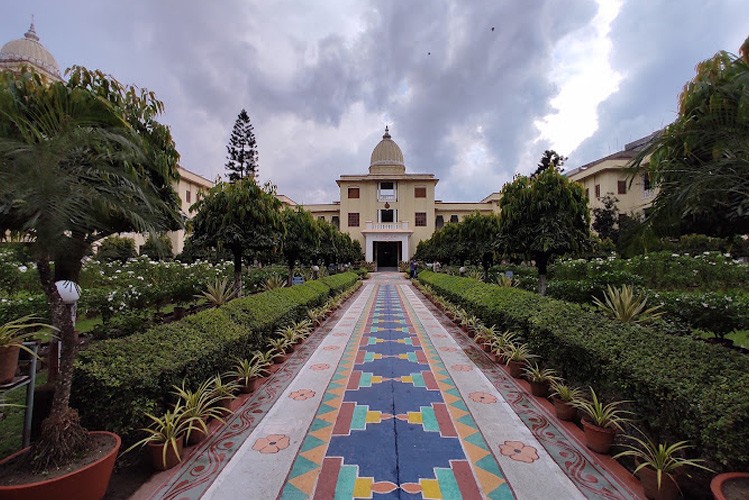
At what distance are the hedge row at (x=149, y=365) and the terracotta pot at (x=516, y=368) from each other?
11.3 feet

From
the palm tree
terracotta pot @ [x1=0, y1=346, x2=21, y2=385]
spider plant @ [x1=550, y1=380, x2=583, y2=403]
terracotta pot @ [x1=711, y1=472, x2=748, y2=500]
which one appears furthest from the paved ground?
terracotta pot @ [x1=0, y1=346, x2=21, y2=385]

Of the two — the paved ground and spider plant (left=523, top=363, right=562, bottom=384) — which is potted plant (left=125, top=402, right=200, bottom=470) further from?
spider plant (left=523, top=363, right=562, bottom=384)

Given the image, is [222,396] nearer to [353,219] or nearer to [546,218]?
[546,218]

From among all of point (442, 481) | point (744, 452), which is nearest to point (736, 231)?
point (744, 452)

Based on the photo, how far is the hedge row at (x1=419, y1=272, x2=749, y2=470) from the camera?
210 centimetres

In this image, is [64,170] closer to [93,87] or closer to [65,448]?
[93,87]

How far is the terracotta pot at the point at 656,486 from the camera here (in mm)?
2324

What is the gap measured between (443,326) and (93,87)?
7.31m

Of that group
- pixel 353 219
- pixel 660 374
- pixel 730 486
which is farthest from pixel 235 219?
pixel 353 219

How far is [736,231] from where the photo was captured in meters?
2.98

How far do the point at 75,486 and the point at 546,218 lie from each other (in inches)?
317

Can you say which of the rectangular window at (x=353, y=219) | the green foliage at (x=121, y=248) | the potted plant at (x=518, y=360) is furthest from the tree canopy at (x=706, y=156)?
the rectangular window at (x=353, y=219)

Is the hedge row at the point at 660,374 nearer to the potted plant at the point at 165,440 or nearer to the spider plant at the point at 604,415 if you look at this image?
the spider plant at the point at 604,415

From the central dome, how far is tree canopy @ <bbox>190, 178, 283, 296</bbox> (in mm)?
33079
